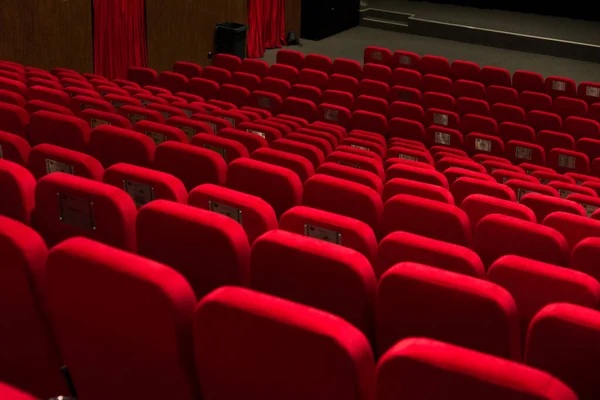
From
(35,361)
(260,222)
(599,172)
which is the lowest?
(599,172)

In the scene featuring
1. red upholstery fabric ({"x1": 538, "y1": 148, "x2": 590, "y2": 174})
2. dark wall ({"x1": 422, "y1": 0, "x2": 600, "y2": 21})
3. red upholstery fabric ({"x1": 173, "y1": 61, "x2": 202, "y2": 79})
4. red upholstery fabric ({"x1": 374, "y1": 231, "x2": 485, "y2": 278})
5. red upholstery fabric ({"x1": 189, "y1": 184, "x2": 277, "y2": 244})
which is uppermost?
dark wall ({"x1": 422, "y1": 0, "x2": 600, "y2": 21})

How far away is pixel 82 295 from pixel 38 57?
372 centimetres

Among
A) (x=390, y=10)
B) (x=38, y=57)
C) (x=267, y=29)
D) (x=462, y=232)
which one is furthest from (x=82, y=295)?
(x=390, y=10)

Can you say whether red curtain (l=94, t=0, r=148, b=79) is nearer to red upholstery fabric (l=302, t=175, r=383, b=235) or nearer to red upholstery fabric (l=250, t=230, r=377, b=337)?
red upholstery fabric (l=302, t=175, r=383, b=235)

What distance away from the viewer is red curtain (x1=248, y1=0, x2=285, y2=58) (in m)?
6.23

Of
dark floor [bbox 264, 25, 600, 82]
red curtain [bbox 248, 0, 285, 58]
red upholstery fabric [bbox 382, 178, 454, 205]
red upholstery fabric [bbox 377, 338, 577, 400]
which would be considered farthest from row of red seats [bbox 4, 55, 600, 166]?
red upholstery fabric [bbox 377, 338, 577, 400]

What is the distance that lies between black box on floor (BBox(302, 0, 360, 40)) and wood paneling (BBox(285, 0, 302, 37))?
41 mm

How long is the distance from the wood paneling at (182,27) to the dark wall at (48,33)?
2.07 ft

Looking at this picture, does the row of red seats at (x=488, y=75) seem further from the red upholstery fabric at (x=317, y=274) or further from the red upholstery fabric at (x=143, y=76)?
the red upholstery fabric at (x=317, y=274)

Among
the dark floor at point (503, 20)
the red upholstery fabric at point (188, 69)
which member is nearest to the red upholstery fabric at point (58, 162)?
the red upholstery fabric at point (188, 69)

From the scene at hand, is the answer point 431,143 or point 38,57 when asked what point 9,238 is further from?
point 38,57

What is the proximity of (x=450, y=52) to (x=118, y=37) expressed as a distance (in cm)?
309

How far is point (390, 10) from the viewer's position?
24.6ft

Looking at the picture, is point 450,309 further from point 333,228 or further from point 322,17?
point 322,17
